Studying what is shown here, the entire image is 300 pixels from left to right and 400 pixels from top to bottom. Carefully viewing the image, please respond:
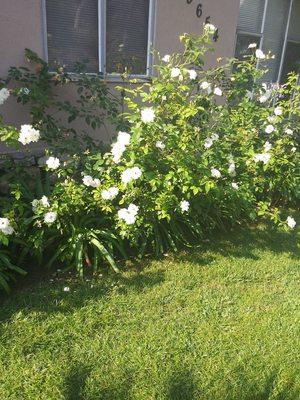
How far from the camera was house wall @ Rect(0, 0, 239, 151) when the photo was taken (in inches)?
143

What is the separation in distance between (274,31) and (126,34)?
387 cm

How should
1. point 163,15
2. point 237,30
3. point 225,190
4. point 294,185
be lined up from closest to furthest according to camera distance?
point 225,190, point 294,185, point 163,15, point 237,30

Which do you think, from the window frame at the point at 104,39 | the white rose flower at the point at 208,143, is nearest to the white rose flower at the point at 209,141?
the white rose flower at the point at 208,143

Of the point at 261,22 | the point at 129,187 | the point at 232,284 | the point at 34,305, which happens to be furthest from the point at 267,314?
the point at 261,22

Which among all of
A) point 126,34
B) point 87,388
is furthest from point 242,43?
point 87,388

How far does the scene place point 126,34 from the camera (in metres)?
4.49

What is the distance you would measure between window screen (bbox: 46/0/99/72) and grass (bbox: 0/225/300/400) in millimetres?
2560

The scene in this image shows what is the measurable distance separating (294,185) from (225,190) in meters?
1.29

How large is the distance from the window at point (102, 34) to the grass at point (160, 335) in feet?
8.47

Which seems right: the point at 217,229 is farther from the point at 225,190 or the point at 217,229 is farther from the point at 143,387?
the point at 143,387

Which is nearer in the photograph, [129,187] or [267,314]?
[267,314]

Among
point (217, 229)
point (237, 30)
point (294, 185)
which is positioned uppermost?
point (237, 30)

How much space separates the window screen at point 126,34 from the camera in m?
4.33

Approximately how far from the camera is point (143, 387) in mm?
2152
